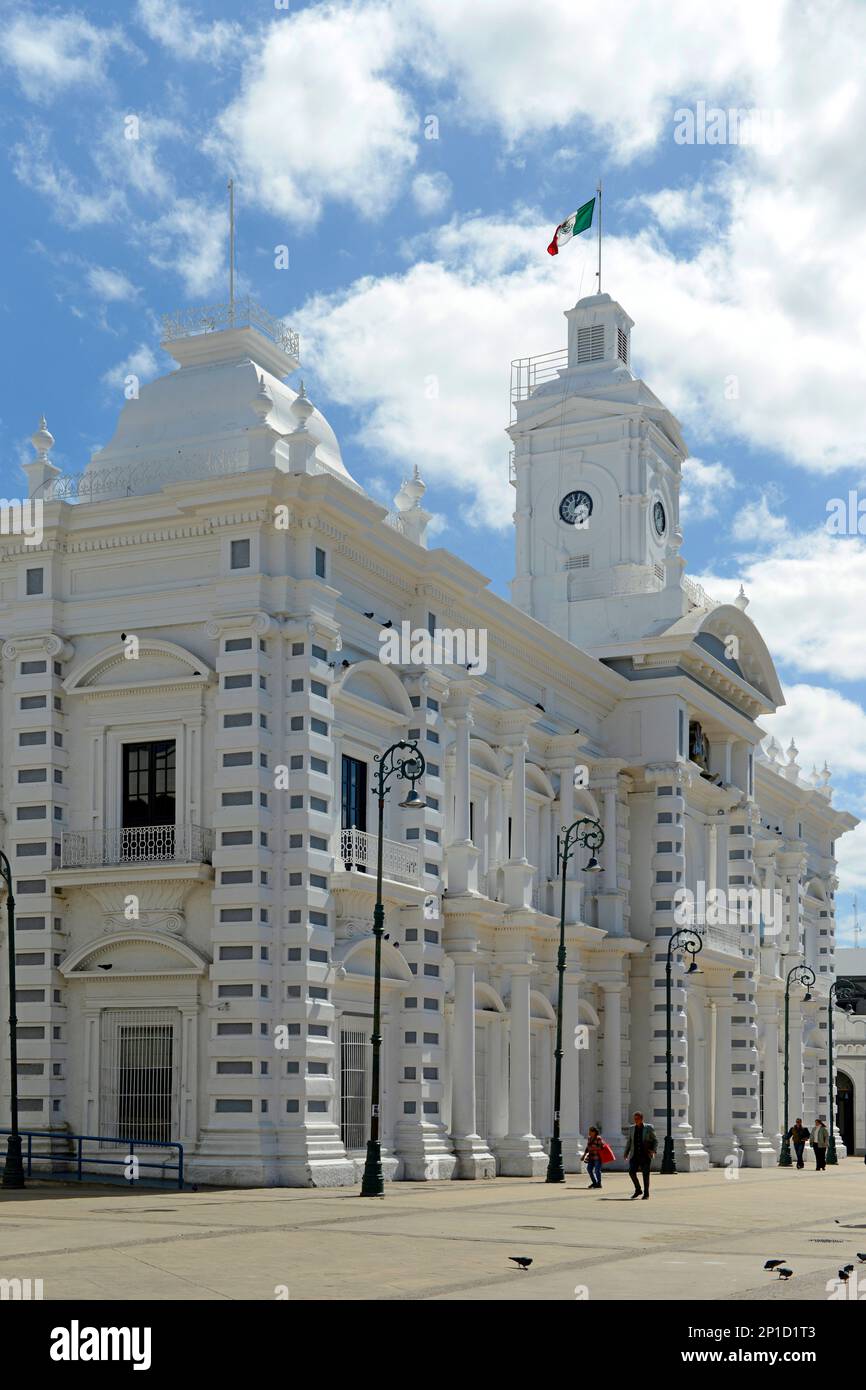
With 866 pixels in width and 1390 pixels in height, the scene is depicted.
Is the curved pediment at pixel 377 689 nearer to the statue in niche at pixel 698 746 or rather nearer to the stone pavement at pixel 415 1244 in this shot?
the stone pavement at pixel 415 1244

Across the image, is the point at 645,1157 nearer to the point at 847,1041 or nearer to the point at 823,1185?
the point at 823,1185

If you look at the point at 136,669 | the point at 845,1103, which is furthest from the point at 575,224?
the point at 845,1103

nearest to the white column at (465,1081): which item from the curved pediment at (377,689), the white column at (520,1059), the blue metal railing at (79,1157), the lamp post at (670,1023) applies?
the white column at (520,1059)

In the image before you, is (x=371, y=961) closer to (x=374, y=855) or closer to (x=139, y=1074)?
(x=374, y=855)

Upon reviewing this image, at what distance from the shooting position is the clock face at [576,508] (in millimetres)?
62469

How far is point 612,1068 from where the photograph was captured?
5231cm

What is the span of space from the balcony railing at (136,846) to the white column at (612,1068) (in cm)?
1861

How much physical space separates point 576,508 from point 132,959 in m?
29.7

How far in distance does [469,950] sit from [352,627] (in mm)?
8429

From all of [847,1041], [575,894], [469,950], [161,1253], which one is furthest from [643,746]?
[847,1041]

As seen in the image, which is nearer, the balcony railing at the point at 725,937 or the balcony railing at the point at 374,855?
the balcony railing at the point at 374,855

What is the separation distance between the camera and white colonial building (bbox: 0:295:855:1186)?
1438 inches

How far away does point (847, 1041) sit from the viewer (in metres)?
98.6
